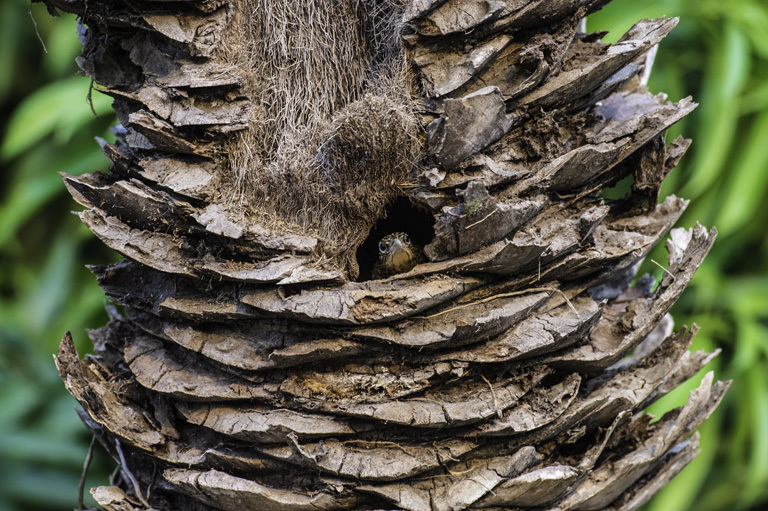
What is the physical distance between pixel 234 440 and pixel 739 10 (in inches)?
75.7

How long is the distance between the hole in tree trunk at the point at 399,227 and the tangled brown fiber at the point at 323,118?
0.07 m

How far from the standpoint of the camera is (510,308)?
0.78 metres

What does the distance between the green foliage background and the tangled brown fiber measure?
112cm

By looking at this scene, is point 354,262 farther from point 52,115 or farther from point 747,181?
point 52,115

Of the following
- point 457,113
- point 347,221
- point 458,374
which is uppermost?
point 457,113

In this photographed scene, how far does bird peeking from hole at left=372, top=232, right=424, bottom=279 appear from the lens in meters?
1.08

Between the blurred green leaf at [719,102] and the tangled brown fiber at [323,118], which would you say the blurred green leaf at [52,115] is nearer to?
the tangled brown fiber at [323,118]

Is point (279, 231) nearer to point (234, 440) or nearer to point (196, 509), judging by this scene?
point (234, 440)

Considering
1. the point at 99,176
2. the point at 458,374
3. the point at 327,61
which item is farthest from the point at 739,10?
the point at 99,176

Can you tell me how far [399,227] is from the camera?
3.51 feet

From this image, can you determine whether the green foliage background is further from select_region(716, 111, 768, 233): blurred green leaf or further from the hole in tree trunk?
the hole in tree trunk

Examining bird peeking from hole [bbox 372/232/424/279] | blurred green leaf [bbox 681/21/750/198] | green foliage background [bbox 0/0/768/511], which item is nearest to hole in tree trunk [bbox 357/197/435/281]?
bird peeking from hole [bbox 372/232/424/279]

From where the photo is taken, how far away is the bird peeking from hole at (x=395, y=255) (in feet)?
3.56

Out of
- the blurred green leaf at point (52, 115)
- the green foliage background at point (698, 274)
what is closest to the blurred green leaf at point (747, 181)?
the green foliage background at point (698, 274)
